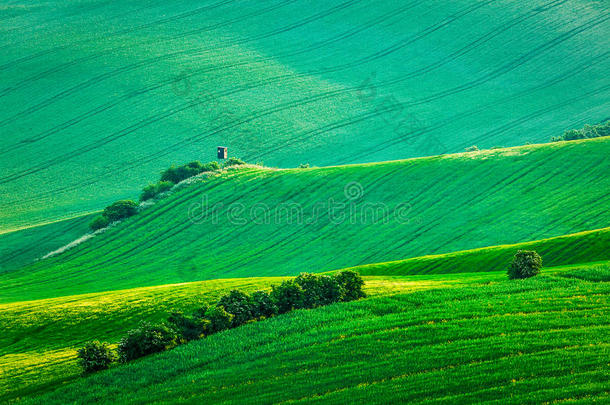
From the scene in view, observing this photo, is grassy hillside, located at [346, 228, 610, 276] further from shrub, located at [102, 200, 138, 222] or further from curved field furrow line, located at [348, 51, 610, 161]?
curved field furrow line, located at [348, 51, 610, 161]

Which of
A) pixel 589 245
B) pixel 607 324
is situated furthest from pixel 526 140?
pixel 607 324

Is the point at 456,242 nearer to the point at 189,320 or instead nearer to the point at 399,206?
the point at 399,206

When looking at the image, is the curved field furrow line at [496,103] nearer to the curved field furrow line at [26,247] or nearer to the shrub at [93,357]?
the curved field furrow line at [26,247]

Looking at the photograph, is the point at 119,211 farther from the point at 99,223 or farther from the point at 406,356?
the point at 406,356

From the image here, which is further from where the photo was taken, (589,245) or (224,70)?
(224,70)

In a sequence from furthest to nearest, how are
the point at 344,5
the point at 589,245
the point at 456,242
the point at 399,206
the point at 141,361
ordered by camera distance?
the point at 344,5 → the point at 399,206 → the point at 456,242 → the point at 589,245 → the point at 141,361

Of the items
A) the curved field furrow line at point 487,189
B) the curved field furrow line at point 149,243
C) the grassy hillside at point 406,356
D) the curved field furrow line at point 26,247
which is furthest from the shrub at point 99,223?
the grassy hillside at point 406,356
